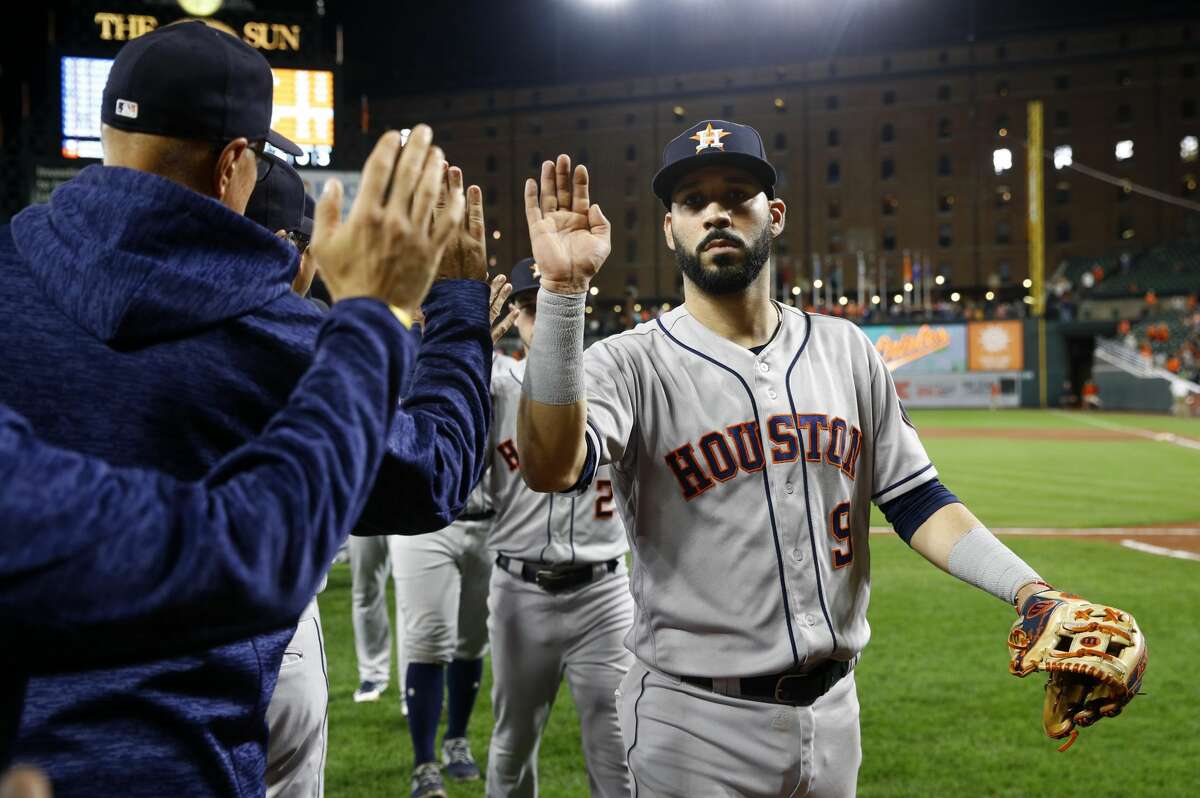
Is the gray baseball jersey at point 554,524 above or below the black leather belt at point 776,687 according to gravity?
above

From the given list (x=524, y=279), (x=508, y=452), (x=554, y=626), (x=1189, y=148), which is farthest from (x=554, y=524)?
(x=1189, y=148)

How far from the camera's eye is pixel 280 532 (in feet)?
3.60

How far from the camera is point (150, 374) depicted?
51.5 inches

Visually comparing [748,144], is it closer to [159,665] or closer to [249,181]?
[249,181]

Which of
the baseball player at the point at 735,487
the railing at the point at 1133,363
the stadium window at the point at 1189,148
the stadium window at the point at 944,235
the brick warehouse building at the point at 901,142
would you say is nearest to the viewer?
the baseball player at the point at 735,487

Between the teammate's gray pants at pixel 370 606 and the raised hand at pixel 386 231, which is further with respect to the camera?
the teammate's gray pants at pixel 370 606

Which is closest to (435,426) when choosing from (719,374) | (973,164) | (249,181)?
(249,181)

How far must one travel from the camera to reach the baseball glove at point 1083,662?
6.61 ft

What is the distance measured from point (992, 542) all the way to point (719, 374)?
0.89 m

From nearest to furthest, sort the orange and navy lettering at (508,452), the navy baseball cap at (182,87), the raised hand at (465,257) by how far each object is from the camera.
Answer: the navy baseball cap at (182,87)
the raised hand at (465,257)
the orange and navy lettering at (508,452)

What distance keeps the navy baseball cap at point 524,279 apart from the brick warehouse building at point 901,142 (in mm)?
54249

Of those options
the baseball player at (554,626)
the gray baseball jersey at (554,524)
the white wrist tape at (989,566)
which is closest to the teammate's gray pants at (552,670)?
the baseball player at (554,626)

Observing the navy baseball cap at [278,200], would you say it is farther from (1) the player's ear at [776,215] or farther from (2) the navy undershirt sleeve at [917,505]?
(2) the navy undershirt sleeve at [917,505]

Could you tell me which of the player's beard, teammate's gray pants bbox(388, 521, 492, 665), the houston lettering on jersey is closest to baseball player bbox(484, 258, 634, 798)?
teammate's gray pants bbox(388, 521, 492, 665)
